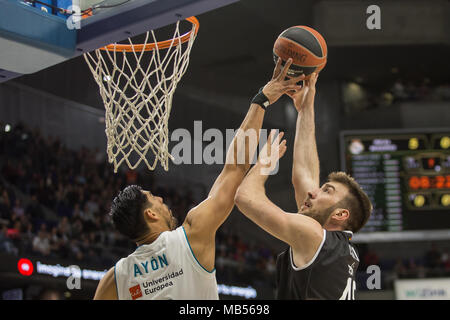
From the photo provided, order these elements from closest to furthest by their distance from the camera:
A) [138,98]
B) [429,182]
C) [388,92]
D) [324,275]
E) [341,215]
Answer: [324,275] < [341,215] < [138,98] < [429,182] < [388,92]

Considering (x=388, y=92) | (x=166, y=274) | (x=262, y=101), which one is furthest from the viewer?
(x=388, y=92)

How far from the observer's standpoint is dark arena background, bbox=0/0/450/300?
27.5 ft

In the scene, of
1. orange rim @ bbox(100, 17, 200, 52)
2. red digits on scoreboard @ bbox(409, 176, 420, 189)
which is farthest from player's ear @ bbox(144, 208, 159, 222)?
red digits on scoreboard @ bbox(409, 176, 420, 189)

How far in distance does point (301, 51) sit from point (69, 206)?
702 centimetres

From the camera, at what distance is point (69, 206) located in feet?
30.8

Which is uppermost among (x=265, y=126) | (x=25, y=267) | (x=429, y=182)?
(x=265, y=126)

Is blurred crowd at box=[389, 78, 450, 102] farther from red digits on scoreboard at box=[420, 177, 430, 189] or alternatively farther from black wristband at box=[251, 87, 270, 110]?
black wristband at box=[251, 87, 270, 110]

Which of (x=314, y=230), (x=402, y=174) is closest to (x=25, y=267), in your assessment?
(x=402, y=174)

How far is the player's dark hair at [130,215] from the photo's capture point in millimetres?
2777

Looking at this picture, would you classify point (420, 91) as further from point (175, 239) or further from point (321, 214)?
point (175, 239)

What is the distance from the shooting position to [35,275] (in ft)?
25.7

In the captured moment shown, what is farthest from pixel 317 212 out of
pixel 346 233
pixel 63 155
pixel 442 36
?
pixel 442 36

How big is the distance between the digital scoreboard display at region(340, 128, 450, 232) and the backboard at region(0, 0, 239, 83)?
565 cm

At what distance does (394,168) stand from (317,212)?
601cm
